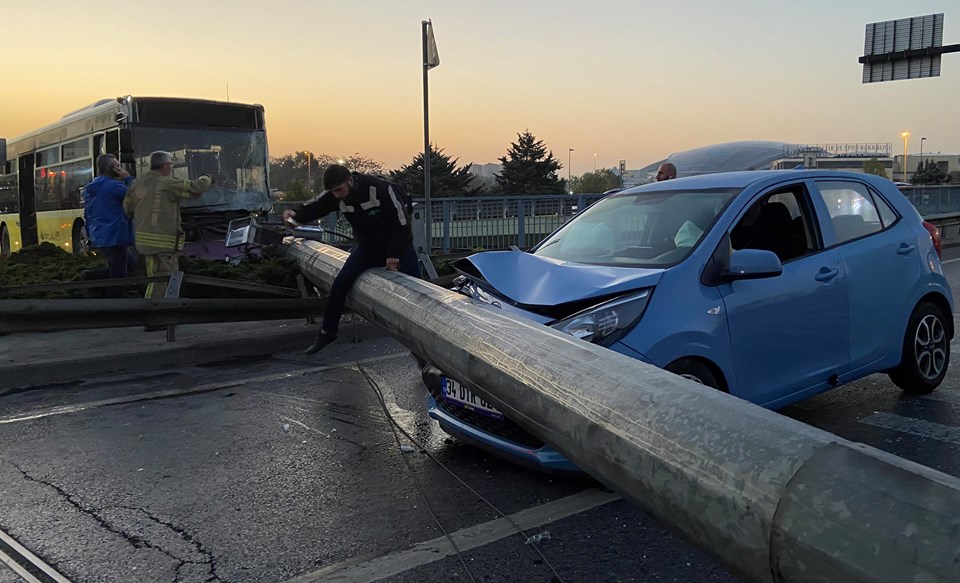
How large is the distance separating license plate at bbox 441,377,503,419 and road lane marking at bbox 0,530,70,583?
1964 mm

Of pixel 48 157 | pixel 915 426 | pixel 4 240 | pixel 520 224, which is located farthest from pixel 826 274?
pixel 4 240

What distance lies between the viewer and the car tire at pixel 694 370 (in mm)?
4004

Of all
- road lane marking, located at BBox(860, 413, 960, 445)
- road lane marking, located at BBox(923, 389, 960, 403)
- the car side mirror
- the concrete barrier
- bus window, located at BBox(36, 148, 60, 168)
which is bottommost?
road lane marking, located at BBox(860, 413, 960, 445)

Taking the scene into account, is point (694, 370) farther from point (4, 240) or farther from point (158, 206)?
point (4, 240)

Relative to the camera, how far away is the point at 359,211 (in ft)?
20.8

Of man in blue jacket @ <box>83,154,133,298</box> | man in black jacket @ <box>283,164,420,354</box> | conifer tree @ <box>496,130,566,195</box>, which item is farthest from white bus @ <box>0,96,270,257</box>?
conifer tree @ <box>496,130,566,195</box>

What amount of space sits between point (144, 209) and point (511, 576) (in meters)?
7.00

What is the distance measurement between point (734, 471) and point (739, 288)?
2767 mm

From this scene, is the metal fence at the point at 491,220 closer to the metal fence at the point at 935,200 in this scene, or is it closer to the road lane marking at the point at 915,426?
the road lane marking at the point at 915,426

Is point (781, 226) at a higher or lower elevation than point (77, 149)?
lower

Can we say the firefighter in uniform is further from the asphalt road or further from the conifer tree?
the conifer tree

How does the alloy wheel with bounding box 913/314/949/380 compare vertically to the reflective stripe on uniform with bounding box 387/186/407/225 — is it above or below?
below

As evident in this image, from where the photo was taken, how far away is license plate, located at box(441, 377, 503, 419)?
4086mm

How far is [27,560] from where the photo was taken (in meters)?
3.28
